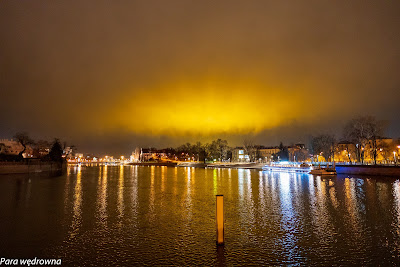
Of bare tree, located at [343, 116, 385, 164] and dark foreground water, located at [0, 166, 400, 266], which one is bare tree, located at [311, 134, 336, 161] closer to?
bare tree, located at [343, 116, 385, 164]

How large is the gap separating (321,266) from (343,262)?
0.77 meters

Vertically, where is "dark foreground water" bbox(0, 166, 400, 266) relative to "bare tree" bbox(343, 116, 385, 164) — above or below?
below

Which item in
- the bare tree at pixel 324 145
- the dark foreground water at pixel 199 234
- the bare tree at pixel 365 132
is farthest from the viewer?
the bare tree at pixel 324 145

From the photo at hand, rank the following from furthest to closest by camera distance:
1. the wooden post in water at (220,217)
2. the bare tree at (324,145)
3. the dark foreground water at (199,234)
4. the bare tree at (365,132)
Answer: the bare tree at (324,145) < the bare tree at (365,132) < the wooden post in water at (220,217) < the dark foreground water at (199,234)

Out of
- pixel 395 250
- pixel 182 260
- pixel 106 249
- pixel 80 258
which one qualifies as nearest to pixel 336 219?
pixel 395 250

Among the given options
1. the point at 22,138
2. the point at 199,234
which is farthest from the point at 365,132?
the point at 22,138

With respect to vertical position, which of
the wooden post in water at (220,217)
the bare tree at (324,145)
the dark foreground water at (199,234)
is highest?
the bare tree at (324,145)

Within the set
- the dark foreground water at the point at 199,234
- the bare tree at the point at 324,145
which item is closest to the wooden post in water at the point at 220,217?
the dark foreground water at the point at 199,234

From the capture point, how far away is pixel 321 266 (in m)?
7.24

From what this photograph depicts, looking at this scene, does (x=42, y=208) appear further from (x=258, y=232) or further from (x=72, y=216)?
Answer: (x=258, y=232)

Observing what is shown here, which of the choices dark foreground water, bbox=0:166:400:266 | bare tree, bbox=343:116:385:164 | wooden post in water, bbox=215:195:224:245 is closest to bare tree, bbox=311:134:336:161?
bare tree, bbox=343:116:385:164

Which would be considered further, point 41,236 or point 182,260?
point 41,236

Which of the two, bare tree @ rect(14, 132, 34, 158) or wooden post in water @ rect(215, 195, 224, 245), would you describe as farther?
bare tree @ rect(14, 132, 34, 158)

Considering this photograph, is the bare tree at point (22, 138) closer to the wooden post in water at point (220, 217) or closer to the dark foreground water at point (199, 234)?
the dark foreground water at point (199, 234)
